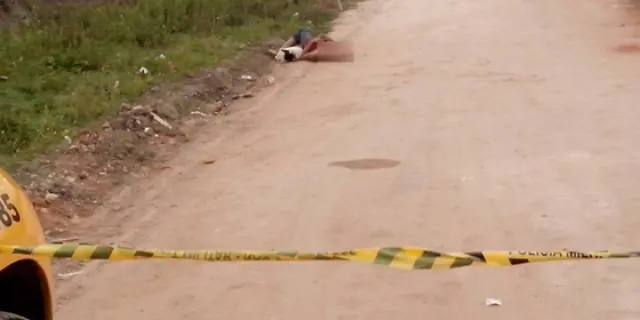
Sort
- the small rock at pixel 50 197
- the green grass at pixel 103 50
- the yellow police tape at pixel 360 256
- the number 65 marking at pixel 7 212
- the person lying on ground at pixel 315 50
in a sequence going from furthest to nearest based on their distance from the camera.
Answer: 1. the person lying on ground at pixel 315 50
2. the green grass at pixel 103 50
3. the small rock at pixel 50 197
4. the yellow police tape at pixel 360 256
5. the number 65 marking at pixel 7 212

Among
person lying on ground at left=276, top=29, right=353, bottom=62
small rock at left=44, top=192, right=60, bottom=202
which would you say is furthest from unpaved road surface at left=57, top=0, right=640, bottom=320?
person lying on ground at left=276, top=29, right=353, bottom=62

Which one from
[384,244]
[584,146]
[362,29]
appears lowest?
[362,29]

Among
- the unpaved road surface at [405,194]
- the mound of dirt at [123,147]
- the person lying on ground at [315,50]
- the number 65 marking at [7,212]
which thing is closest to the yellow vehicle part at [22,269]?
the number 65 marking at [7,212]

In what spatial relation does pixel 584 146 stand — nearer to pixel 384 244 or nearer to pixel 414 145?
pixel 414 145

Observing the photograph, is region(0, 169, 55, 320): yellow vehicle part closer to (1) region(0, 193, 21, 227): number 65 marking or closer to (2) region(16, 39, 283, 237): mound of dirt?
(1) region(0, 193, 21, 227): number 65 marking

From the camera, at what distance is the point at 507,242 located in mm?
6535

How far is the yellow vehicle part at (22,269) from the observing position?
3264mm

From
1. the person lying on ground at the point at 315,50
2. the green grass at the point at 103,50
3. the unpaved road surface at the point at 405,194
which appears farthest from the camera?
the person lying on ground at the point at 315,50

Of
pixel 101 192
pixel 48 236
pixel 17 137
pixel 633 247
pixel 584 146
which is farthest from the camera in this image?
pixel 17 137

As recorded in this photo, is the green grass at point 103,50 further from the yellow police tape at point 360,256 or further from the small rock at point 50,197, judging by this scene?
the yellow police tape at point 360,256

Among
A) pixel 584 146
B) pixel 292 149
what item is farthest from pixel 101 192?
pixel 584 146

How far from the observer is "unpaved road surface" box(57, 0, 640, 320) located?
18.9ft

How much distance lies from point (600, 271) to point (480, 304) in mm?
829

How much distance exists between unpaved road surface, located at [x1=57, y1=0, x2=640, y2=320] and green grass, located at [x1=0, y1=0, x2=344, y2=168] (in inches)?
51.1
